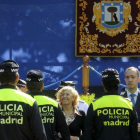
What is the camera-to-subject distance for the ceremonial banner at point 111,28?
354 inches

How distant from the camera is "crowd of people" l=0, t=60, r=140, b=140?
2320 millimetres

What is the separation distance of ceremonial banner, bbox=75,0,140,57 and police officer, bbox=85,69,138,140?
621 centimetres

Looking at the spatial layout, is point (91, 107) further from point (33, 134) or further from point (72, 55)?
point (72, 55)

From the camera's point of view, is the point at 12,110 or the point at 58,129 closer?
the point at 12,110

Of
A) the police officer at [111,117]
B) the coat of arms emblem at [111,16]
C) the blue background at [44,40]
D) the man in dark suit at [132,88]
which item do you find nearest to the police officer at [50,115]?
the police officer at [111,117]

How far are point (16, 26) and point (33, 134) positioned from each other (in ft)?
23.4

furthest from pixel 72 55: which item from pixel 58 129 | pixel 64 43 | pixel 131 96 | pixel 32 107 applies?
pixel 32 107

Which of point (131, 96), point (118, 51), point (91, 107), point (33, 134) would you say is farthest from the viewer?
point (118, 51)

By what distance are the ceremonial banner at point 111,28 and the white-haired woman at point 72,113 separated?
18.1 feet

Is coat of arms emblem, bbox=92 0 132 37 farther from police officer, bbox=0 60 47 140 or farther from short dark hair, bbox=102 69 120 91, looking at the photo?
police officer, bbox=0 60 47 140

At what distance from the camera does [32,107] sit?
7.66 ft

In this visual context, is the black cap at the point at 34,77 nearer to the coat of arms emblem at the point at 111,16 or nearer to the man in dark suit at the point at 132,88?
the man in dark suit at the point at 132,88

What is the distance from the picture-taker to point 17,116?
2.32 m

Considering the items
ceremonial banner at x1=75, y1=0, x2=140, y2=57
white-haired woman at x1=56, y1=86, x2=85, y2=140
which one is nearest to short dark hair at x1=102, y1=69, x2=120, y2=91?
white-haired woman at x1=56, y1=86, x2=85, y2=140
